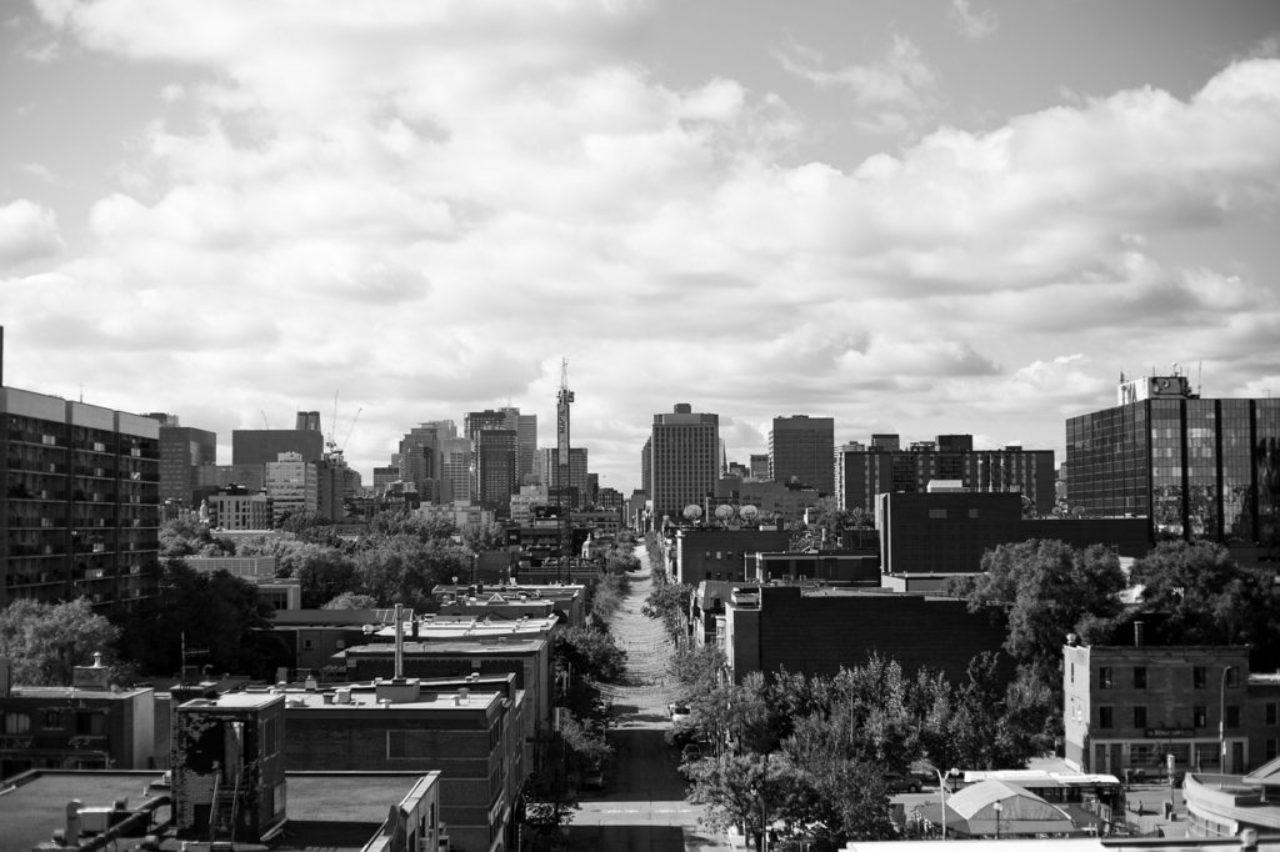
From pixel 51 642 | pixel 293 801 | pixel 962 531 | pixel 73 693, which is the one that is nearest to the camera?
pixel 293 801

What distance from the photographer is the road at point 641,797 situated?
6631 centimetres

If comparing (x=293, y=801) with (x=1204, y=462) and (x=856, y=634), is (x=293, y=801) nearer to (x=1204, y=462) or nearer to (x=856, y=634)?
(x=856, y=634)

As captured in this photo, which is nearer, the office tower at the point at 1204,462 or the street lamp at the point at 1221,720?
the street lamp at the point at 1221,720

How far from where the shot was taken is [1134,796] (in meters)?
74.4

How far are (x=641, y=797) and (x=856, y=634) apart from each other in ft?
66.9

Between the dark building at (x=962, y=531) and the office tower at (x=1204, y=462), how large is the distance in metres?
16.4

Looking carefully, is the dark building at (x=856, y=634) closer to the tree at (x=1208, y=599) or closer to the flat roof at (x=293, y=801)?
the tree at (x=1208, y=599)

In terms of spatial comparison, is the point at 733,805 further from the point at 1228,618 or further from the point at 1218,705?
the point at 1228,618

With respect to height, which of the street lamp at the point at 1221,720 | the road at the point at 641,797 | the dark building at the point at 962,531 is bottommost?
the road at the point at 641,797

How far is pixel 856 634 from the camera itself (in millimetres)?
90188

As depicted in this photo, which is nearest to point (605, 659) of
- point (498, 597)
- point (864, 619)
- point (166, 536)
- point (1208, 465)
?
point (498, 597)

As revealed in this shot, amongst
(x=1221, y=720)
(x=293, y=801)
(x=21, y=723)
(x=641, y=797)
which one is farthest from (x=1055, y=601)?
(x=293, y=801)

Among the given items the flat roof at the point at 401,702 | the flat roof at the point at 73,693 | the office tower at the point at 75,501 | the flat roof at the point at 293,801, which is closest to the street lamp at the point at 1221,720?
the flat roof at the point at 401,702

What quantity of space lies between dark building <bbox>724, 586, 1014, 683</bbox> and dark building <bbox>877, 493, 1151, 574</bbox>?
5556 centimetres
